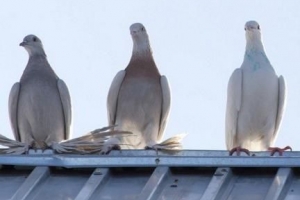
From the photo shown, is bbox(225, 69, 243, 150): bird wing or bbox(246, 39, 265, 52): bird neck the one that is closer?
bbox(225, 69, 243, 150): bird wing

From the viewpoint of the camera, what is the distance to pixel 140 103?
64.2ft

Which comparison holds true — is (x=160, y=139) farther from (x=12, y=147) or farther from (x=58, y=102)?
(x=12, y=147)

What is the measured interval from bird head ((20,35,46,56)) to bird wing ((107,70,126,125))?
121 cm

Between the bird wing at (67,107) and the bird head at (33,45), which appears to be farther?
the bird head at (33,45)

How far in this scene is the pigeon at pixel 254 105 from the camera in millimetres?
19031

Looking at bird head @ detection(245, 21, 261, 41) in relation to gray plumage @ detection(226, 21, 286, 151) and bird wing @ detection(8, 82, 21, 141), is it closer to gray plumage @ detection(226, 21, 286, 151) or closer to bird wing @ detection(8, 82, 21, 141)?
gray plumage @ detection(226, 21, 286, 151)

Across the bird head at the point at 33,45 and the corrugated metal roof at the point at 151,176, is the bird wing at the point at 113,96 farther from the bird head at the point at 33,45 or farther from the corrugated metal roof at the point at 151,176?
the corrugated metal roof at the point at 151,176

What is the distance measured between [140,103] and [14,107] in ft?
5.90

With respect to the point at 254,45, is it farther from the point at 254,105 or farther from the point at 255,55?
the point at 254,105

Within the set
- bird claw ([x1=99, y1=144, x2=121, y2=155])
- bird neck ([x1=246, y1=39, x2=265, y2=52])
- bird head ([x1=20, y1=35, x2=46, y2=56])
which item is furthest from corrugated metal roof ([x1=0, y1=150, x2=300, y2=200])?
bird head ([x1=20, y1=35, x2=46, y2=56])

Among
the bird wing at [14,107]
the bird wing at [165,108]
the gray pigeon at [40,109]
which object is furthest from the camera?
the bird wing at [165,108]

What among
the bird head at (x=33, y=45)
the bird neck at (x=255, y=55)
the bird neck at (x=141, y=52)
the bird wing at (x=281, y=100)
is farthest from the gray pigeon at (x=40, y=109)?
the bird wing at (x=281, y=100)

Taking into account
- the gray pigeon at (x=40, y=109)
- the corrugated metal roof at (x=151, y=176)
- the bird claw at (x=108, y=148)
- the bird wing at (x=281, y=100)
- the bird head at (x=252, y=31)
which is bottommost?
the corrugated metal roof at (x=151, y=176)

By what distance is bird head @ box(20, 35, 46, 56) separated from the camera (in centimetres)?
2027
